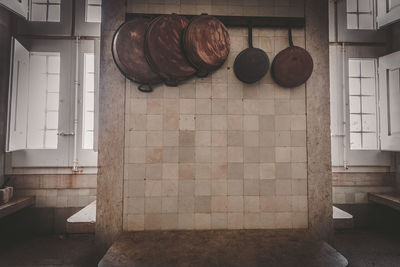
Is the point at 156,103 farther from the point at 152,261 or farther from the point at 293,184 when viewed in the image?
the point at 293,184

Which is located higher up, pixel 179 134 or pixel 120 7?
pixel 120 7

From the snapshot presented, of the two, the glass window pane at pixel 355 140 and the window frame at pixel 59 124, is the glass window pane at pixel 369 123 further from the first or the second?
the window frame at pixel 59 124

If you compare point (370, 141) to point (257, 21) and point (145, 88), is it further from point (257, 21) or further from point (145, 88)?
point (145, 88)

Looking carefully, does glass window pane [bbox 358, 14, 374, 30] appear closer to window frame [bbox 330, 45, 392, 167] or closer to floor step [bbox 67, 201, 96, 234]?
window frame [bbox 330, 45, 392, 167]

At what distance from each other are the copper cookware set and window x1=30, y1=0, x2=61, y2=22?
2.44 m

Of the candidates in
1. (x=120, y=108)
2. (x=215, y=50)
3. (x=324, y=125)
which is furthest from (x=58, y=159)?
(x=324, y=125)

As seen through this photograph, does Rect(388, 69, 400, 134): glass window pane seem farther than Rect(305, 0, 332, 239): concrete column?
Yes

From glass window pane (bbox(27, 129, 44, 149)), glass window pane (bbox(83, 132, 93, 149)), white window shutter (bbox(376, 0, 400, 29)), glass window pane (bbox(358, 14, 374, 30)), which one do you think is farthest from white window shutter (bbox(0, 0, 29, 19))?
glass window pane (bbox(358, 14, 374, 30))

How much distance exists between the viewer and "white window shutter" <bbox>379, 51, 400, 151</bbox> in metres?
2.82

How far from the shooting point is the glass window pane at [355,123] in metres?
3.35

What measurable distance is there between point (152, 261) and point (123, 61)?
1453 millimetres

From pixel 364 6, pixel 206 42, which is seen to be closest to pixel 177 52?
pixel 206 42

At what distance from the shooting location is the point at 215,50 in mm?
1656

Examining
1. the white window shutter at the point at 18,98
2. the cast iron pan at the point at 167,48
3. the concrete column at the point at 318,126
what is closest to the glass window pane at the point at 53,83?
the white window shutter at the point at 18,98
